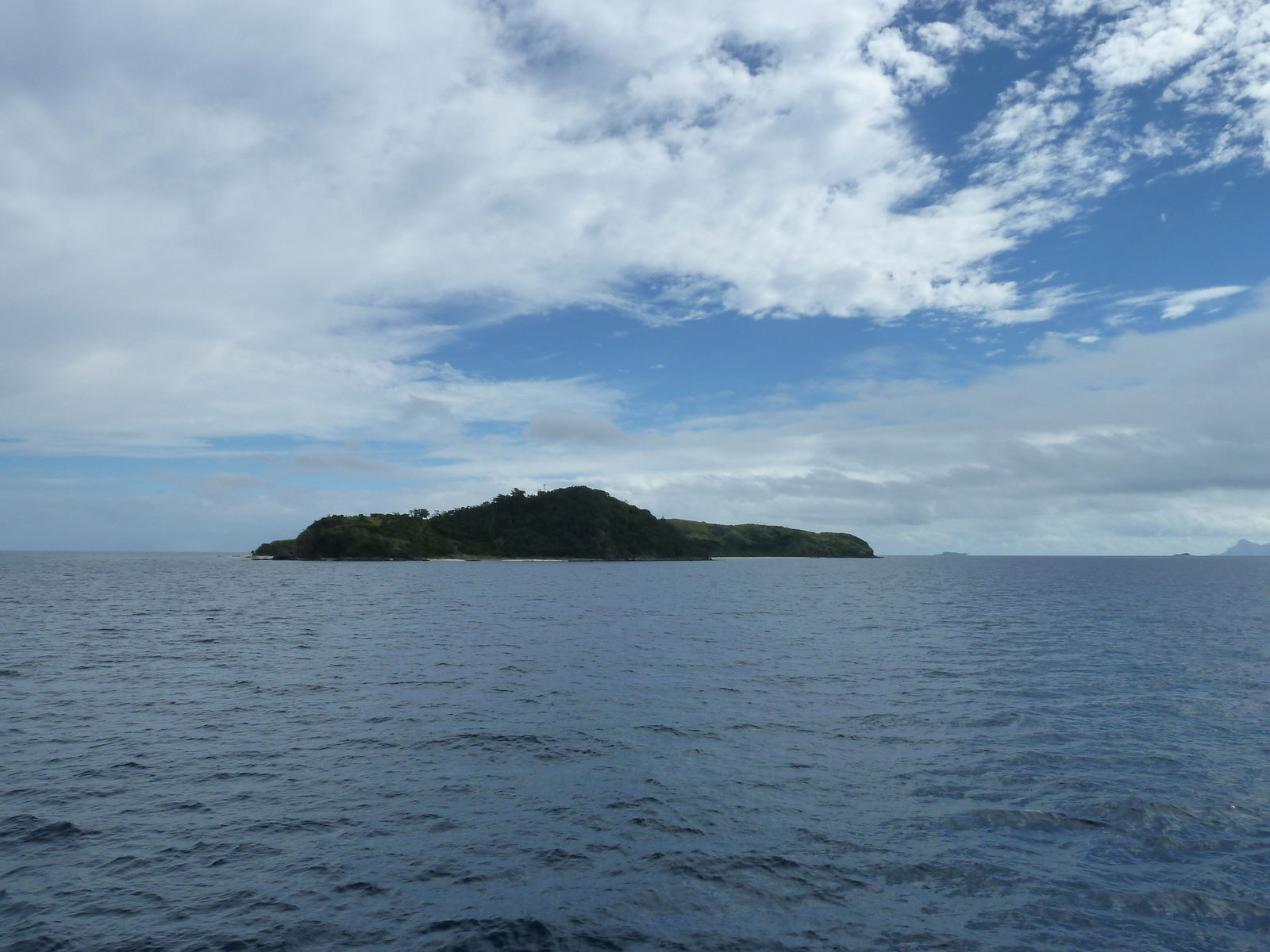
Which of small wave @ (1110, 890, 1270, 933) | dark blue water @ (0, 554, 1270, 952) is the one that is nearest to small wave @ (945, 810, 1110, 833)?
dark blue water @ (0, 554, 1270, 952)

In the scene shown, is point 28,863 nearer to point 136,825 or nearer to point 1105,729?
point 136,825

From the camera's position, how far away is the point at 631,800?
81.6ft

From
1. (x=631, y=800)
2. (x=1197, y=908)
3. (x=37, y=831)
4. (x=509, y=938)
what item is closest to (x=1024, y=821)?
(x=1197, y=908)

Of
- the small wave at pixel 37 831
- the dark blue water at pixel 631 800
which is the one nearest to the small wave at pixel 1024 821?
the dark blue water at pixel 631 800

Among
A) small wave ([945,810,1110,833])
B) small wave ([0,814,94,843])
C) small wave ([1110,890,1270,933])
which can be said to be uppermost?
small wave ([0,814,94,843])

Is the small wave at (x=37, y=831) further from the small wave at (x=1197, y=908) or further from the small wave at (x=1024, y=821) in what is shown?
the small wave at (x=1197, y=908)

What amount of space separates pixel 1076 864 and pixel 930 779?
6.79m

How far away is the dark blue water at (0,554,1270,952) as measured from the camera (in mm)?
17062

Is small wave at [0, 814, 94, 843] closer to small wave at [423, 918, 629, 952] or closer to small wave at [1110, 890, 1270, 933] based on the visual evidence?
small wave at [423, 918, 629, 952]

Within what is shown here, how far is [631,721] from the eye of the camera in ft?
117

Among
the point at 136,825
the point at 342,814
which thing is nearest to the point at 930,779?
the point at 342,814

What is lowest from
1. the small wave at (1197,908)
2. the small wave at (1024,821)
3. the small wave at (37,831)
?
the small wave at (1197,908)

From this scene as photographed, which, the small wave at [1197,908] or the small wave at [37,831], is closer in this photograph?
the small wave at [1197,908]

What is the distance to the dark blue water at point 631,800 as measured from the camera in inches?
672
